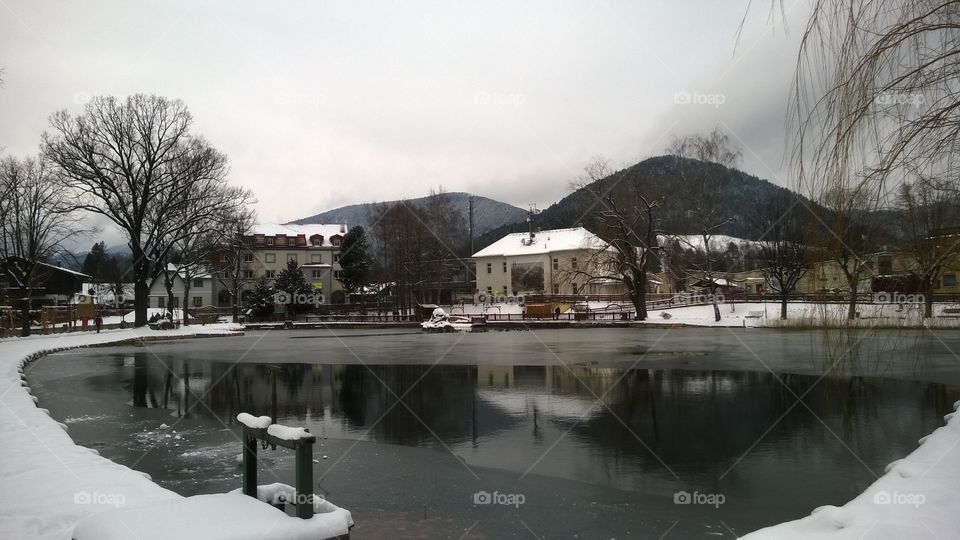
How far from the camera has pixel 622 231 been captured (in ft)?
149

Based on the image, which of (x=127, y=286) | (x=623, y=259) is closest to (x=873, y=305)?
(x=623, y=259)

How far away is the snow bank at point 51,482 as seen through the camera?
18.0ft

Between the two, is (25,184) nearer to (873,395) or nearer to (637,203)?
(637,203)

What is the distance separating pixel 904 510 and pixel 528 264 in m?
70.1

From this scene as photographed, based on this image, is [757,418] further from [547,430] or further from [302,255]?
[302,255]

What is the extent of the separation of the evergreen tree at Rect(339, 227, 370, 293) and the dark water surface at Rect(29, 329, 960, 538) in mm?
48123

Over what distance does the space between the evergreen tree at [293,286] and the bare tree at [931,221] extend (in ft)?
189

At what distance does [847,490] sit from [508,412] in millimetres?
6481

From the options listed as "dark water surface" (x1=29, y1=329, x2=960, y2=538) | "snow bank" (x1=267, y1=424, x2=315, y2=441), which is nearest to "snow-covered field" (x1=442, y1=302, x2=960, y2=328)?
"dark water surface" (x1=29, y1=329, x2=960, y2=538)

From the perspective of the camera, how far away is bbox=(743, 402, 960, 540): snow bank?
4051 mm

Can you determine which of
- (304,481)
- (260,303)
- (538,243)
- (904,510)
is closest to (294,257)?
(260,303)

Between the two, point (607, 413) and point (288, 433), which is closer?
point (288, 433)

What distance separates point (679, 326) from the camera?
1652 inches

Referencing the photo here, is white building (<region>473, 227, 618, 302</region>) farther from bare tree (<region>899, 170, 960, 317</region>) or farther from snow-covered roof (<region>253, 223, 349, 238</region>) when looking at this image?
bare tree (<region>899, 170, 960, 317</region>)
